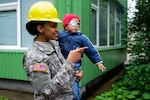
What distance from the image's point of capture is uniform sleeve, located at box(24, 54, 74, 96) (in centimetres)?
141

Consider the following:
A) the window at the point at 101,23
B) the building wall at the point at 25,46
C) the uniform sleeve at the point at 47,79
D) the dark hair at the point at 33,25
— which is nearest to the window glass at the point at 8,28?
the building wall at the point at 25,46

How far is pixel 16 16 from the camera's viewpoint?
5641 mm

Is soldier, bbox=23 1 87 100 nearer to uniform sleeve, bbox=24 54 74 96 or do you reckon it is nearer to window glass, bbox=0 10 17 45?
uniform sleeve, bbox=24 54 74 96

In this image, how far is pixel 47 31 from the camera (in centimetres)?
156

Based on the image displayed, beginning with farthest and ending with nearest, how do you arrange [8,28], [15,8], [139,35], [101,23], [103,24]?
[103,24], [101,23], [8,28], [15,8], [139,35]

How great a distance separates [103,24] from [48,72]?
5923mm

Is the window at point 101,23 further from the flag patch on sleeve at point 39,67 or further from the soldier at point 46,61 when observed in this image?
the flag patch on sleeve at point 39,67

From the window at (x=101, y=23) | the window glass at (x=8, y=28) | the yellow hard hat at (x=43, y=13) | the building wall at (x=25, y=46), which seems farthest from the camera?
the window at (x=101, y=23)

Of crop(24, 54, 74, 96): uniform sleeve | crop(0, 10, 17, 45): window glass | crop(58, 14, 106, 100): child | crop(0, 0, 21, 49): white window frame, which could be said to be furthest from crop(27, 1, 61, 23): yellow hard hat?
crop(0, 10, 17, 45): window glass

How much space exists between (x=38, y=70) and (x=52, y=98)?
0.80 feet

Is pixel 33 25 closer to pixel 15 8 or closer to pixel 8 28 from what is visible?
pixel 15 8

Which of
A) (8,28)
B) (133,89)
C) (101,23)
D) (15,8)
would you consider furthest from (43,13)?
(101,23)

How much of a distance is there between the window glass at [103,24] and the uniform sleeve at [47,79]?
5.37m

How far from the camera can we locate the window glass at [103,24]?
680 centimetres
